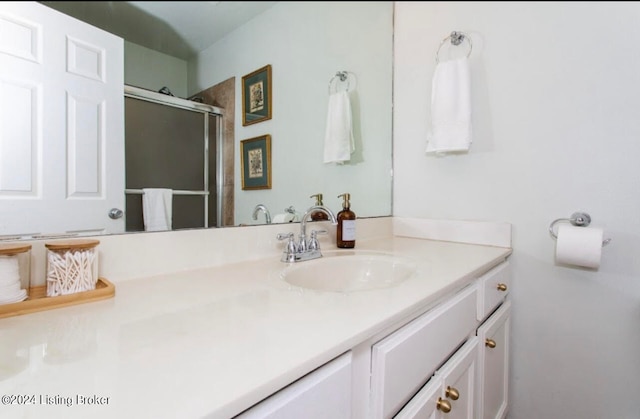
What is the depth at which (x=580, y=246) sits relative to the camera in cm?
97

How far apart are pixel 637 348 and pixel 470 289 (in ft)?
2.14

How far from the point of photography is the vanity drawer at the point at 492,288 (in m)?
0.94

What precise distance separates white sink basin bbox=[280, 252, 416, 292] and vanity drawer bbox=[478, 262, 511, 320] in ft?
0.73

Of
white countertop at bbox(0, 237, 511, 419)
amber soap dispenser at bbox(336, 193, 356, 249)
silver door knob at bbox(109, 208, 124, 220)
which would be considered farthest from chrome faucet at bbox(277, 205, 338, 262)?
silver door knob at bbox(109, 208, 124, 220)

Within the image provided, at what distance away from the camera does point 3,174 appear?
59cm

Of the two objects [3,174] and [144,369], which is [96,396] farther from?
[3,174]

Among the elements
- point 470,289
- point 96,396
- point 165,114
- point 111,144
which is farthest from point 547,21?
point 96,396

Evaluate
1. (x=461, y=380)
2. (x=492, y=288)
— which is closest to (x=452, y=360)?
(x=461, y=380)

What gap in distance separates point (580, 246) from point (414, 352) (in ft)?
2.44

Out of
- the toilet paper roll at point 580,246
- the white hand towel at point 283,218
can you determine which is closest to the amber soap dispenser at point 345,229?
the white hand towel at point 283,218

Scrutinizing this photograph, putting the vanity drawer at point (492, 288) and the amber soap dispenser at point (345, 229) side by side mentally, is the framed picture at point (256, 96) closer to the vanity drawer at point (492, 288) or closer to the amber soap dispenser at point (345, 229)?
the amber soap dispenser at point (345, 229)

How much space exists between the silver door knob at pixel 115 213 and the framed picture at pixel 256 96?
1.42ft

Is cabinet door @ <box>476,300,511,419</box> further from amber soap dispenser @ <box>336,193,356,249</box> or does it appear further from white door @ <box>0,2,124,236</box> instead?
white door @ <box>0,2,124,236</box>

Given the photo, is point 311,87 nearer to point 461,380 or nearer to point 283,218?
point 283,218
